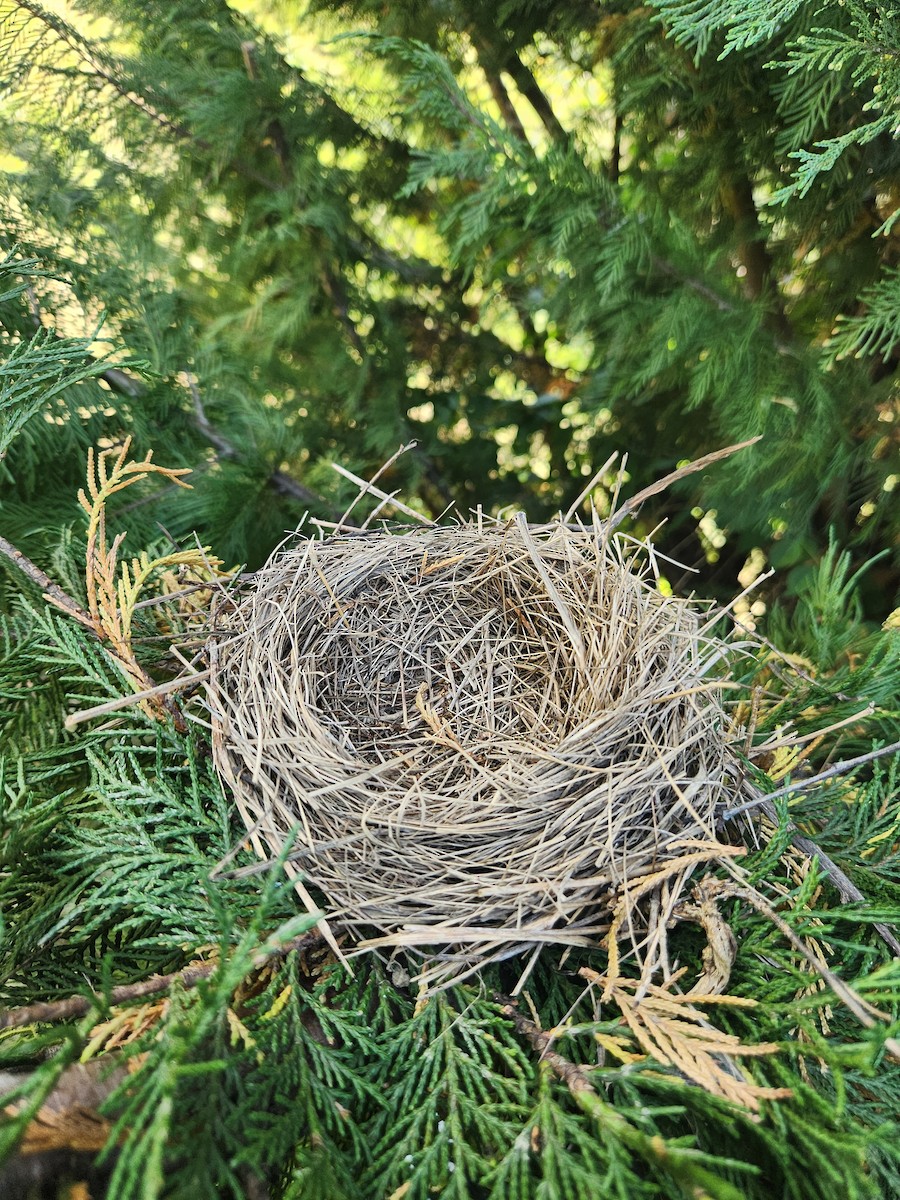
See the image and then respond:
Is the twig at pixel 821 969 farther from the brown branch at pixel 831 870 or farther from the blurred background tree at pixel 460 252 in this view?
the blurred background tree at pixel 460 252

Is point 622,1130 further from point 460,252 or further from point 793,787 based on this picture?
point 460,252

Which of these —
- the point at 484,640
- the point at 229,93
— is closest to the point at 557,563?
the point at 484,640

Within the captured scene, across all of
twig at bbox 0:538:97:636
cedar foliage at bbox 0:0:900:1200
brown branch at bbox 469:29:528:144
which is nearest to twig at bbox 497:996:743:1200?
cedar foliage at bbox 0:0:900:1200

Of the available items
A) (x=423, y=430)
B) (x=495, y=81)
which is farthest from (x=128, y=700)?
(x=495, y=81)

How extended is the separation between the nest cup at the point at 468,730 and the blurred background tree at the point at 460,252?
0.44 meters

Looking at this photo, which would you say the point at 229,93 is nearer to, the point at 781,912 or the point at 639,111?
the point at 639,111

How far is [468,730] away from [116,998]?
668 millimetres

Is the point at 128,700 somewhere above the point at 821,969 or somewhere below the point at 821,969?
above

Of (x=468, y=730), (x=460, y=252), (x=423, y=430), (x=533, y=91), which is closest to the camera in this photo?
(x=468, y=730)

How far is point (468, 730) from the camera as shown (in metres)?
1.21

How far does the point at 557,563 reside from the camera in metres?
1.21

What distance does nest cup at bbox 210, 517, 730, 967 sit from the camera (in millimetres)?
822

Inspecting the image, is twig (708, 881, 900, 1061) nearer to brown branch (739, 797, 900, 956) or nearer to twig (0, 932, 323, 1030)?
→ brown branch (739, 797, 900, 956)

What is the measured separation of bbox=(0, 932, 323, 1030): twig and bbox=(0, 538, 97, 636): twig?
1.53 ft
